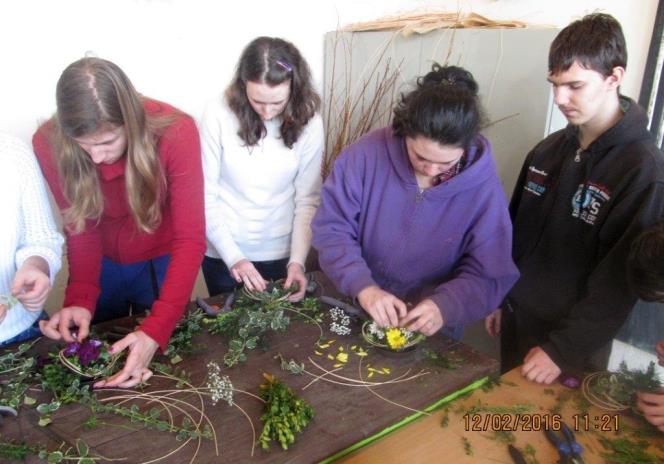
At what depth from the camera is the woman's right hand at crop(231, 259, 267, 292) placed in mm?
1746

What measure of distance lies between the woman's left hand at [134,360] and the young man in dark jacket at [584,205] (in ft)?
3.51

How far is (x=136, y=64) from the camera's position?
2.42m

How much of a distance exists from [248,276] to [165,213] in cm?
36

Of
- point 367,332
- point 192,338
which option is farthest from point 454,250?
point 192,338

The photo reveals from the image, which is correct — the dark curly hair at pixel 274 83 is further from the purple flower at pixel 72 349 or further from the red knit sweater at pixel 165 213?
the purple flower at pixel 72 349

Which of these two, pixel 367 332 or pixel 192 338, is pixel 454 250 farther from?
pixel 192 338

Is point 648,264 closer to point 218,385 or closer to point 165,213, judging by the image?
point 218,385

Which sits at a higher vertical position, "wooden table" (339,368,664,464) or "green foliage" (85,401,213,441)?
"green foliage" (85,401,213,441)

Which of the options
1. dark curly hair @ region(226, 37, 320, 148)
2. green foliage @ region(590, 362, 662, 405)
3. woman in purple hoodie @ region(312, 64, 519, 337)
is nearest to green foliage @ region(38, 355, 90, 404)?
woman in purple hoodie @ region(312, 64, 519, 337)

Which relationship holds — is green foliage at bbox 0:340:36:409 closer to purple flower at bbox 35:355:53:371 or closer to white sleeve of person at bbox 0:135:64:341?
purple flower at bbox 35:355:53:371

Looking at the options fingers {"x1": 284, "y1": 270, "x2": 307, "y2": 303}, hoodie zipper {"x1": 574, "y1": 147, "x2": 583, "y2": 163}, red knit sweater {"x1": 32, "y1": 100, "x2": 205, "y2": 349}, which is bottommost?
fingers {"x1": 284, "y1": 270, "x2": 307, "y2": 303}

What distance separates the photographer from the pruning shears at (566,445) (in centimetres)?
112

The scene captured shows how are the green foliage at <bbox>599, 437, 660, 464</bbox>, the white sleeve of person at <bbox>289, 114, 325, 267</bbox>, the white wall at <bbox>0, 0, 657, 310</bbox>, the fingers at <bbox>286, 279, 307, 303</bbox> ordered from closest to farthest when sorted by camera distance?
the green foliage at <bbox>599, 437, 660, 464</bbox> < the fingers at <bbox>286, 279, 307, 303</bbox> < the white sleeve of person at <bbox>289, 114, 325, 267</bbox> < the white wall at <bbox>0, 0, 657, 310</bbox>

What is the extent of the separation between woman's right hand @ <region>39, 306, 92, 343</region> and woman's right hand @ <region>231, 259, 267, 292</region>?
1.70 ft
